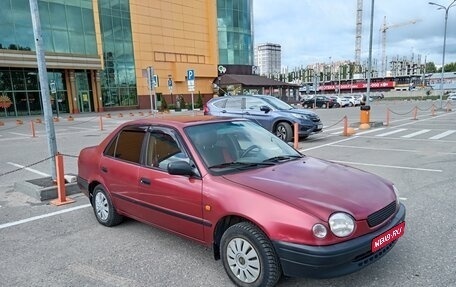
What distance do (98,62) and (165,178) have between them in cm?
3710

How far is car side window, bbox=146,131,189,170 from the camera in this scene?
390 cm

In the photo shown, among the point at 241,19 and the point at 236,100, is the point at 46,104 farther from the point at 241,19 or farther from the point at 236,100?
the point at 241,19

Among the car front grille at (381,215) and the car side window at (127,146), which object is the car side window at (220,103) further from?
the car front grille at (381,215)

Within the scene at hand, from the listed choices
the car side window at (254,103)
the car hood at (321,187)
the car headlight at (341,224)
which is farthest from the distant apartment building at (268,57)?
the car headlight at (341,224)

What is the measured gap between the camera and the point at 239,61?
178ft

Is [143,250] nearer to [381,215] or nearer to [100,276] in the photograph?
[100,276]

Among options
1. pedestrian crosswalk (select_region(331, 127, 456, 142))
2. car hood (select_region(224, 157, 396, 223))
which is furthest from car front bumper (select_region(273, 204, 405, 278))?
pedestrian crosswalk (select_region(331, 127, 456, 142))

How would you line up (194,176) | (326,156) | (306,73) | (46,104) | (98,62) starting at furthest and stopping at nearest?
(306,73) < (98,62) < (326,156) < (46,104) < (194,176)

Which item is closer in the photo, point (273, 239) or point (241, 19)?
point (273, 239)

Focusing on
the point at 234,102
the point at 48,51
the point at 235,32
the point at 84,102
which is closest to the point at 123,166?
the point at 234,102

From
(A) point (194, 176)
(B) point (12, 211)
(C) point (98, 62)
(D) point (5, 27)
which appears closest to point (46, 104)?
(B) point (12, 211)

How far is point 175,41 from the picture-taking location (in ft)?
158

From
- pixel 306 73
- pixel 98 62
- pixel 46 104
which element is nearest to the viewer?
pixel 46 104

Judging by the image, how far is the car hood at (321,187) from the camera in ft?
9.64
